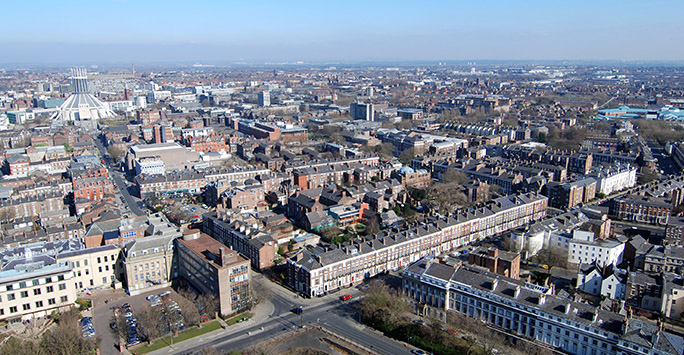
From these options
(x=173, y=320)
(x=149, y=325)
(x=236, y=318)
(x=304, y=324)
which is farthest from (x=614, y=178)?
(x=149, y=325)

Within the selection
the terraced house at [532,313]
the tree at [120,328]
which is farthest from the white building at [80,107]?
the terraced house at [532,313]

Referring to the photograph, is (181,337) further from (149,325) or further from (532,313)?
(532,313)

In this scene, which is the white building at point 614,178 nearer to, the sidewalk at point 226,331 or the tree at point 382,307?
the tree at point 382,307

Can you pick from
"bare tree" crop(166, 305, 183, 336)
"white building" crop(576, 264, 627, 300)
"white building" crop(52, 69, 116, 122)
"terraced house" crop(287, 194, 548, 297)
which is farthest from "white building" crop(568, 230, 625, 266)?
"white building" crop(52, 69, 116, 122)

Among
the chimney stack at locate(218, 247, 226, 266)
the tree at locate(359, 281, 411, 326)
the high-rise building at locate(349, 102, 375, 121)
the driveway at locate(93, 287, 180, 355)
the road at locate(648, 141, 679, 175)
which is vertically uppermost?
the high-rise building at locate(349, 102, 375, 121)

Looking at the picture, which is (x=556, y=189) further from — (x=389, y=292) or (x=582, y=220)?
(x=389, y=292)

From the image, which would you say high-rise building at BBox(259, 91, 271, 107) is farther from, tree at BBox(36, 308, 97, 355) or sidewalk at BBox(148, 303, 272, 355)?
tree at BBox(36, 308, 97, 355)
